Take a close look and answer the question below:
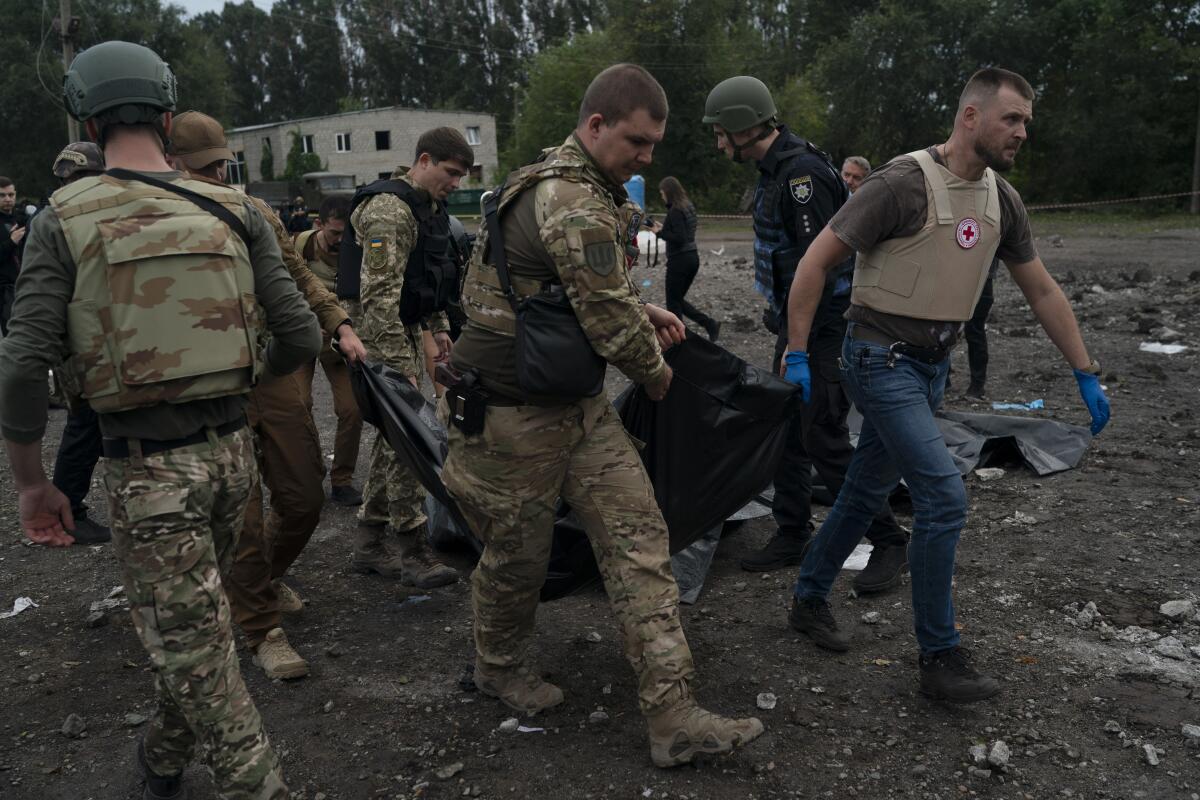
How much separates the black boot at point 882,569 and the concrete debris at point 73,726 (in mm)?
2989

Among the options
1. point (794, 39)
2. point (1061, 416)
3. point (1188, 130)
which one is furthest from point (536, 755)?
point (794, 39)

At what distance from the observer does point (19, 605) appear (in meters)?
4.46

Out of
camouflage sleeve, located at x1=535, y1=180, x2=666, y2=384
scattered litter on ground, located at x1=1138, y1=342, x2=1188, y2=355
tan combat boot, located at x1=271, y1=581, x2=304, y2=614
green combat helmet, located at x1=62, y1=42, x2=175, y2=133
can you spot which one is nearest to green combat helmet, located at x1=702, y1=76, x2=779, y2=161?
camouflage sleeve, located at x1=535, y1=180, x2=666, y2=384

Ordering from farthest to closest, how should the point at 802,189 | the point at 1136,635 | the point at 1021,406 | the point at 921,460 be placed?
the point at 1021,406 → the point at 802,189 → the point at 1136,635 → the point at 921,460

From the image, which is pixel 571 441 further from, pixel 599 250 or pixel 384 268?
pixel 384 268

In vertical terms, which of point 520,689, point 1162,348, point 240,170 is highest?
point 240,170

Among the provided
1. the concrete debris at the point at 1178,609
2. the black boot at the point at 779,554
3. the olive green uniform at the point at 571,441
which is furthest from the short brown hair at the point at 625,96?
the concrete debris at the point at 1178,609

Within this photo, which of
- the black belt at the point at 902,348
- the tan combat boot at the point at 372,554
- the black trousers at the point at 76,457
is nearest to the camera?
the black belt at the point at 902,348

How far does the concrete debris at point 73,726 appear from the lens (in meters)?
3.36

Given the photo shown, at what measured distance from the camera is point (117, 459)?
250 cm

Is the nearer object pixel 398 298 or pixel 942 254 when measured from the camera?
pixel 942 254

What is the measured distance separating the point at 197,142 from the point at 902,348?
2577 mm

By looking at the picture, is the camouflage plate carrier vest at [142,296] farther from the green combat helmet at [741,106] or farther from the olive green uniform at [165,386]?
the green combat helmet at [741,106]

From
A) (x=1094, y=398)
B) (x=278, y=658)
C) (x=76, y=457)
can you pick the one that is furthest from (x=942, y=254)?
(x=76, y=457)
